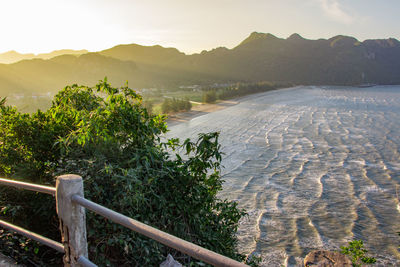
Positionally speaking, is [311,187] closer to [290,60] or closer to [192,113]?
[192,113]

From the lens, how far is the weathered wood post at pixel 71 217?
173cm

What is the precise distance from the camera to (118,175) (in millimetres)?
2568

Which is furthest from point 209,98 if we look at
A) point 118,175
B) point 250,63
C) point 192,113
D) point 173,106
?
point 250,63

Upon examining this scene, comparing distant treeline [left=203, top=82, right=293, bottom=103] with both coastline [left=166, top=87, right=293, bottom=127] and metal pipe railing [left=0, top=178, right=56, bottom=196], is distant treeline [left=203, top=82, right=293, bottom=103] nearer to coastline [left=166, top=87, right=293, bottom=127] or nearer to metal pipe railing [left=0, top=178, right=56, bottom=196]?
coastline [left=166, top=87, right=293, bottom=127]

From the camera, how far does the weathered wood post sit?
68.1 inches

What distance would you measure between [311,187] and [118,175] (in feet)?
A: 22.5

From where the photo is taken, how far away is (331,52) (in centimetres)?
9831

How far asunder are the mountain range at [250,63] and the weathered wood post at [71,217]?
39.2 m

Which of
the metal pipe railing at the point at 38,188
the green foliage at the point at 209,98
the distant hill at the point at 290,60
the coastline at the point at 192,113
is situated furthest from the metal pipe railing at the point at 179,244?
the distant hill at the point at 290,60

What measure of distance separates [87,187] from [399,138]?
15754 mm

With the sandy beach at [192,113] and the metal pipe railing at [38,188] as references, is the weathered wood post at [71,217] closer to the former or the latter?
the metal pipe railing at [38,188]

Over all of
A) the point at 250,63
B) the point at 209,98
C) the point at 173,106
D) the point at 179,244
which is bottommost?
the point at 173,106

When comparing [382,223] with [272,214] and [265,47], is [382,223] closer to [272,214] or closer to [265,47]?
[272,214]

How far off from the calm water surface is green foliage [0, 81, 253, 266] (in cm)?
181
